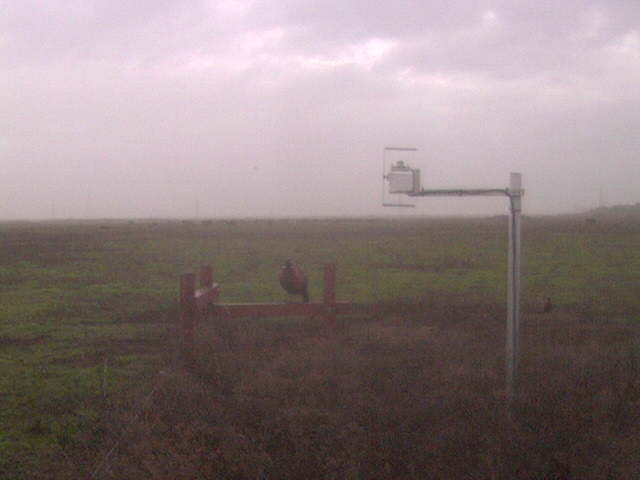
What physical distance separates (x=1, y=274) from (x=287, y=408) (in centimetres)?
1953

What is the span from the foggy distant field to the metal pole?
184cm

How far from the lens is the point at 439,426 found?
5.55 meters

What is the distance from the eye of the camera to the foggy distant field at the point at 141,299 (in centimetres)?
679

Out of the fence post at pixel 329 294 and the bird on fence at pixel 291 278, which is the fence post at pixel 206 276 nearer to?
the bird on fence at pixel 291 278

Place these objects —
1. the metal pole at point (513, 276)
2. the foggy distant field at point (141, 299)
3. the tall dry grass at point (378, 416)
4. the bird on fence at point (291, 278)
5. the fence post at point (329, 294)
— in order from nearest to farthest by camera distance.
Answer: the tall dry grass at point (378, 416), the metal pole at point (513, 276), the foggy distant field at point (141, 299), the fence post at point (329, 294), the bird on fence at point (291, 278)

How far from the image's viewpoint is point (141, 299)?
15930mm

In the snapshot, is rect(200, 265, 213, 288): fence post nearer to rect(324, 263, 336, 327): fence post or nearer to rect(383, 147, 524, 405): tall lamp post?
rect(324, 263, 336, 327): fence post

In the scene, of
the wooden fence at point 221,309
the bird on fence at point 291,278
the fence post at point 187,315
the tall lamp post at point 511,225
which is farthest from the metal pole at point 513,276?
the bird on fence at point 291,278

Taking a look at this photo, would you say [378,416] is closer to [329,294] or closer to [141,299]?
[329,294]

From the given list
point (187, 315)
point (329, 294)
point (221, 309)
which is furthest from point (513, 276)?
point (221, 309)

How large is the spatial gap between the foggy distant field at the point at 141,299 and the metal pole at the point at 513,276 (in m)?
1.84

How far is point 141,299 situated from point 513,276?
38.4 ft

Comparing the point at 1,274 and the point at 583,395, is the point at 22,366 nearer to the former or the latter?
the point at 583,395

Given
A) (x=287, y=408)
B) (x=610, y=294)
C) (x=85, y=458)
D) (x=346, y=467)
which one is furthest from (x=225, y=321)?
(x=610, y=294)
